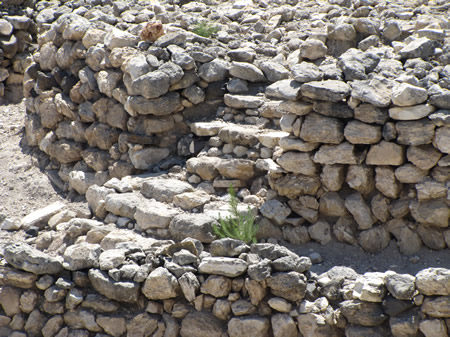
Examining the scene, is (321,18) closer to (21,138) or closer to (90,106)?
(90,106)

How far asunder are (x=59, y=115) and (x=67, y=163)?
72cm

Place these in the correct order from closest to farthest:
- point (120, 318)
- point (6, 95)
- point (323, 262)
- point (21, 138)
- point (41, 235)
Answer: point (120, 318) → point (323, 262) → point (41, 235) → point (21, 138) → point (6, 95)

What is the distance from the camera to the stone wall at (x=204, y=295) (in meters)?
5.31

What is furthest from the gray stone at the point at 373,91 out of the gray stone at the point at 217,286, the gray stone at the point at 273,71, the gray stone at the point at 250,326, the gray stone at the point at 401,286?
the gray stone at the point at 250,326

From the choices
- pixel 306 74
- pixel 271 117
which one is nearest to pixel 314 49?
pixel 271 117

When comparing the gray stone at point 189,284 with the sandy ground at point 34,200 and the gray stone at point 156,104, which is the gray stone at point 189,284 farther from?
the gray stone at point 156,104

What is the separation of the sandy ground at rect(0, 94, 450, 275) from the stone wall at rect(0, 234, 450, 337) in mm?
455

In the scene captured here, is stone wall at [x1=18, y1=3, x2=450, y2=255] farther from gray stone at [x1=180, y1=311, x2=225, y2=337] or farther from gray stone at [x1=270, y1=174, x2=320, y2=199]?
gray stone at [x1=180, y1=311, x2=225, y2=337]

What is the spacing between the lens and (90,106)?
29.1 feet

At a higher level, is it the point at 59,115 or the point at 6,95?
the point at 59,115

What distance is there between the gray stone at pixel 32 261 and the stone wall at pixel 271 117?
64.3 inches

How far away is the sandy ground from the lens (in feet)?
20.5

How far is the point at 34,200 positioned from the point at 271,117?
313cm

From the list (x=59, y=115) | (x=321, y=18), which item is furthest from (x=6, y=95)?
(x=321, y=18)
